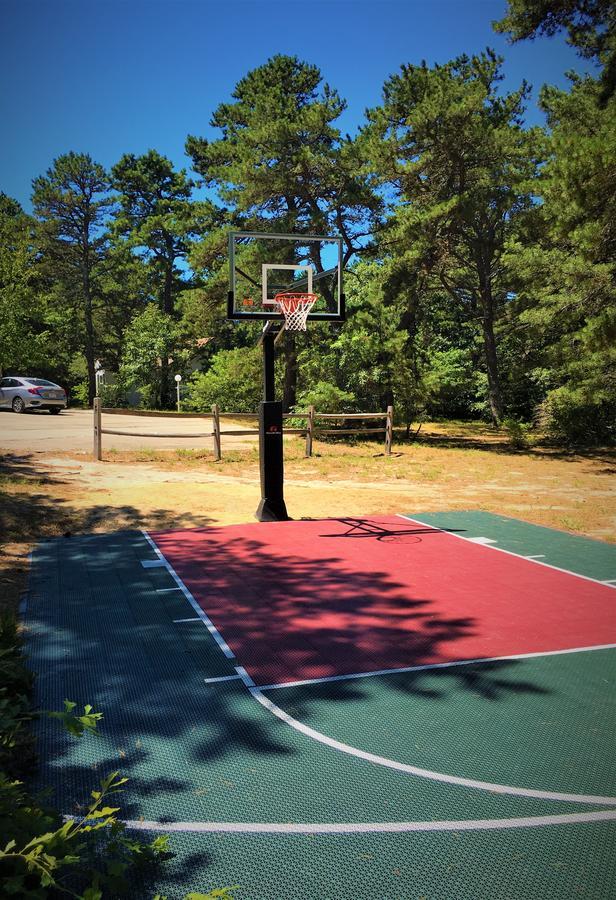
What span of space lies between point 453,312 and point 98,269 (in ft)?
68.6

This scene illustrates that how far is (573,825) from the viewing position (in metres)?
2.58

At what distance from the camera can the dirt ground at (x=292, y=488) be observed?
8703 millimetres

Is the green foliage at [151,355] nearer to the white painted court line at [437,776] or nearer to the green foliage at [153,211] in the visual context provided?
the green foliage at [153,211]

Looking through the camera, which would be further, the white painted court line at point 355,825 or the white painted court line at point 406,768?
the white painted court line at point 406,768

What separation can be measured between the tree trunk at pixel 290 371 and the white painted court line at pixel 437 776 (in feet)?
57.1

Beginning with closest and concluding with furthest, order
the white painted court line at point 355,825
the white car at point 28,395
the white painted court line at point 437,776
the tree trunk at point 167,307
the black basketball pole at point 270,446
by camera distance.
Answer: the white painted court line at point 355,825 → the white painted court line at point 437,776 → the black basketball pole at point 270,446 → the white car at point 28,395 → the tree trunk at point 167,307

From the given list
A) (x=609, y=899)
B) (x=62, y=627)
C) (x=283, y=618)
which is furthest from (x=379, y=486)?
(x=609, y=899)

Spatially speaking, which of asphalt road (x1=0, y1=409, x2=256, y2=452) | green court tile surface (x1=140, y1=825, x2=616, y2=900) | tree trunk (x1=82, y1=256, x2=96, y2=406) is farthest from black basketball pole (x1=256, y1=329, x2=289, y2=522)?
tree trunk (x1=82, y1=256, x2=96, y2=406)

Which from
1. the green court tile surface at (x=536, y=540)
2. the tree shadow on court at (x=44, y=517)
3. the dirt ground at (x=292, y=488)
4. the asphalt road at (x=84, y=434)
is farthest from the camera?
the asphalt road at (x=84, y=434)

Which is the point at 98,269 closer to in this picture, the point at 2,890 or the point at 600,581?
the point at 600,581

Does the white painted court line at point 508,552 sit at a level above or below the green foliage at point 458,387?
below

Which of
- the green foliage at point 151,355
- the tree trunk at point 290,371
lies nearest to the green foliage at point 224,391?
the tree trunk at point 290,371

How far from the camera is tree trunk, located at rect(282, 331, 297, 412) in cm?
2045

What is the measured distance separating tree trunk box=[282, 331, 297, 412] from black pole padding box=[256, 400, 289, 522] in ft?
38.9
